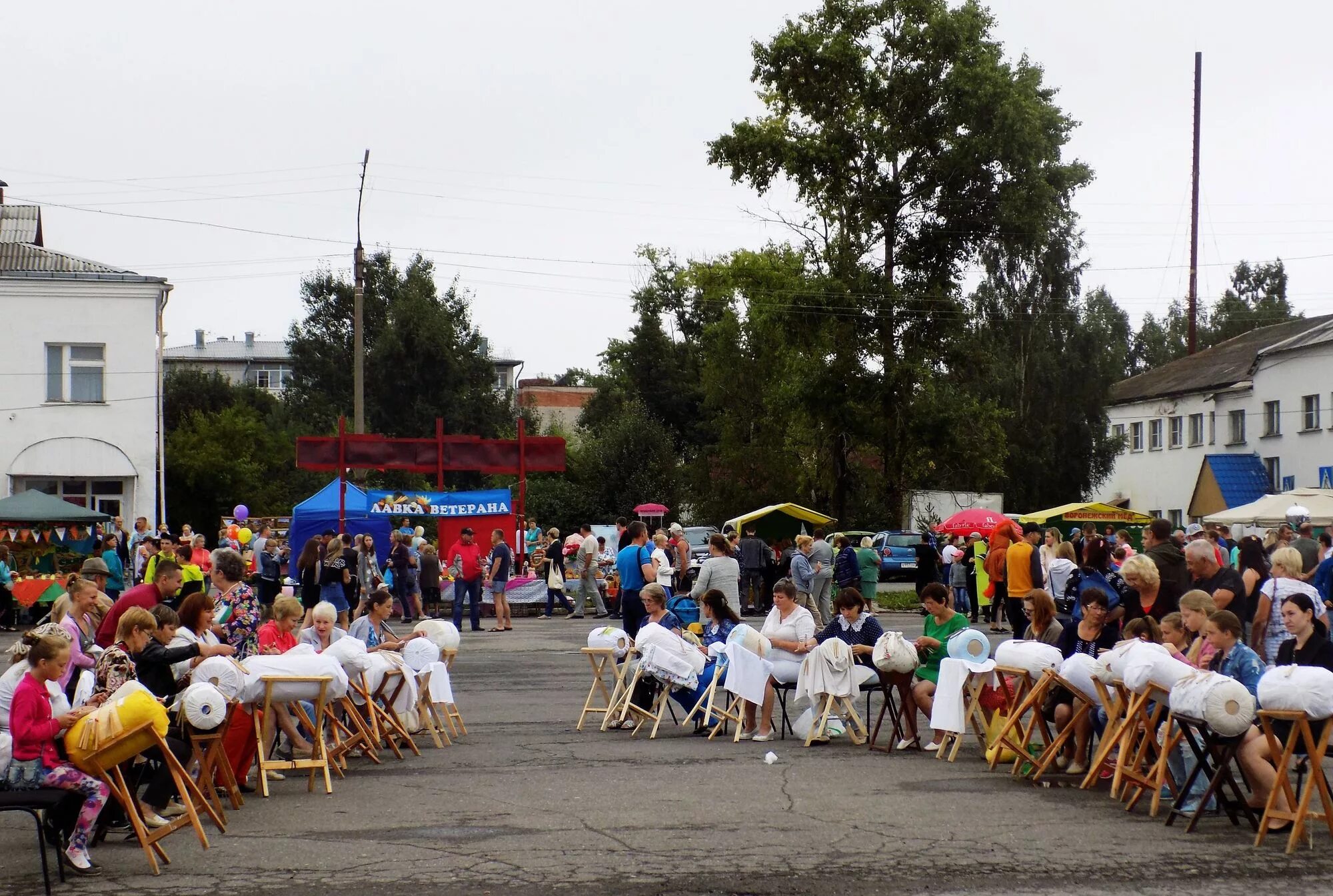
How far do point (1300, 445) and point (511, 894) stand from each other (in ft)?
155

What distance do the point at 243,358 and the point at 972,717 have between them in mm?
110434

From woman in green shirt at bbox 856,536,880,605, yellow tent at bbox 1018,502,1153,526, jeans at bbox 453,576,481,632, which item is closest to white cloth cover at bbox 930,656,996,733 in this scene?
woman in green shirt at bbox 856,536,880,605

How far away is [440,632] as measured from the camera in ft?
43.8

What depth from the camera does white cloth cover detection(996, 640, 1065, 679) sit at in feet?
34.5

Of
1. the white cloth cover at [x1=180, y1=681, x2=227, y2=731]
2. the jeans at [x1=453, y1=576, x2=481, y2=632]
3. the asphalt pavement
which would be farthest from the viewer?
the jeans at [x1=453, y1=576, x2=481, y2=632]

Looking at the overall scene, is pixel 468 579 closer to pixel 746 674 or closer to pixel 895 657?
pixel 746 674

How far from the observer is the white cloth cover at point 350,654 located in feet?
36.6

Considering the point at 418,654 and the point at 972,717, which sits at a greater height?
the point at 418,654

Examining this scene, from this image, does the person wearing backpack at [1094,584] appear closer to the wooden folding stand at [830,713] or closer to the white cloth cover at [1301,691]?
the wooden folding stand at [830,713]

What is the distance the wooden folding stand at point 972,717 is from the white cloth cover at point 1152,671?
246 centimetres

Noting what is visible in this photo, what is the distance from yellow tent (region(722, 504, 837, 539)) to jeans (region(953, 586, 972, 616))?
5.47 meters

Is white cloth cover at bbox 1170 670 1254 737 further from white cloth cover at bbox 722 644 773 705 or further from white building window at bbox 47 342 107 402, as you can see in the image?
white building window at bbox 47 342 107 402

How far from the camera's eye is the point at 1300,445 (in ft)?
161

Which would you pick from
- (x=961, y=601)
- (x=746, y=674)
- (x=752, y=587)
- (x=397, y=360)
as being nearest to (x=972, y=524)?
(x=961, y=601)
